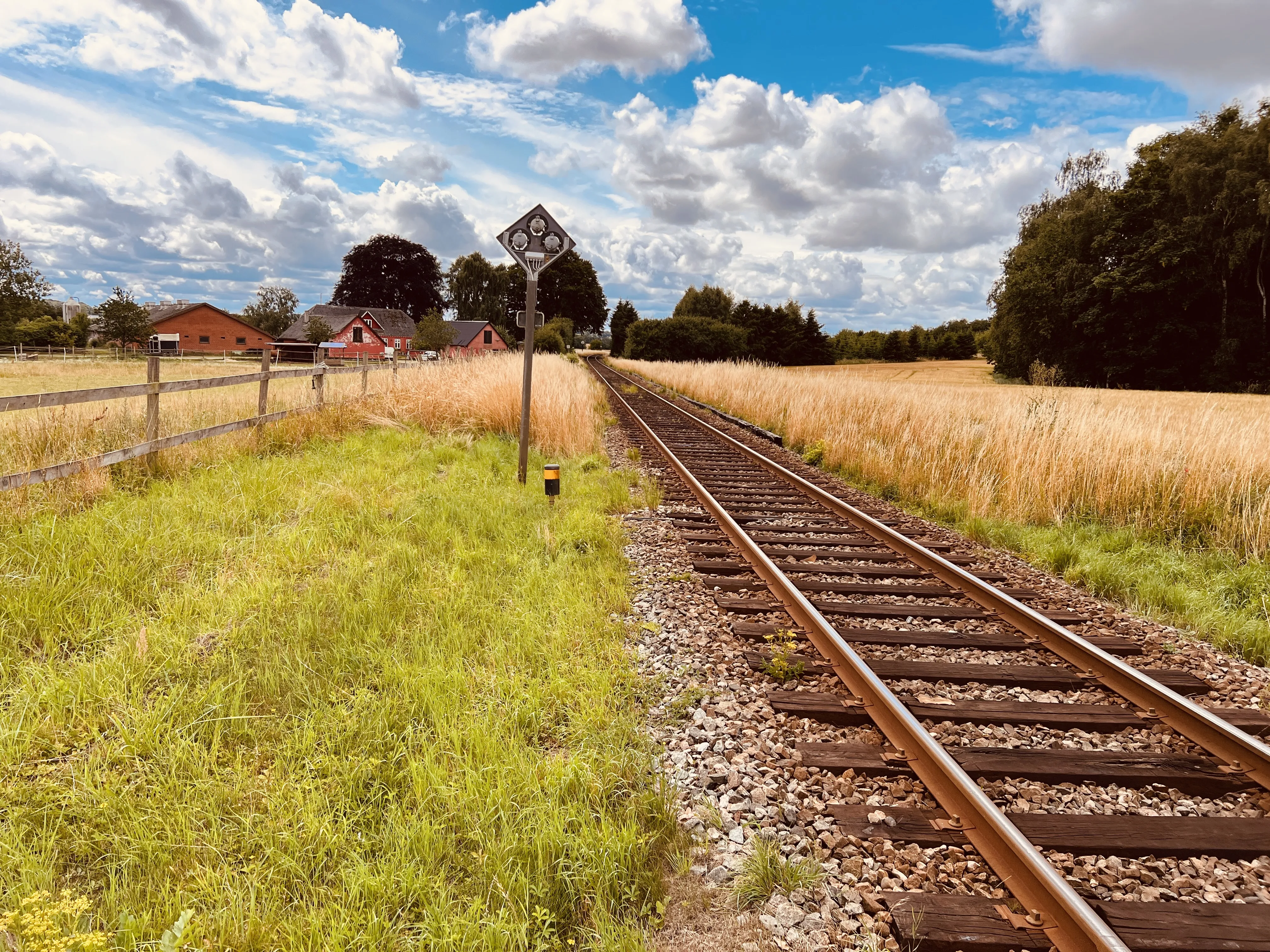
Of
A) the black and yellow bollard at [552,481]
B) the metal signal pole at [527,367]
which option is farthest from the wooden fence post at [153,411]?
the black and yellow bollard at [552,481]

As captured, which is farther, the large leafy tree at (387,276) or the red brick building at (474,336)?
the large leafy tree at (387,276)

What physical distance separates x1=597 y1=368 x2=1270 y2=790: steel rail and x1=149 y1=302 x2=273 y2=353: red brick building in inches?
2843

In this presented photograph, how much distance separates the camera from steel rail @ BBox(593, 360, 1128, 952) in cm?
197

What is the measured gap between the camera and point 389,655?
3.77m

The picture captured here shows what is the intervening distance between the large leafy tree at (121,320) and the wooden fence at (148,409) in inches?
2091

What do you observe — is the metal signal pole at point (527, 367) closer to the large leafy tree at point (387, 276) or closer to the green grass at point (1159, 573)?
the green grass at point (1159, 573)

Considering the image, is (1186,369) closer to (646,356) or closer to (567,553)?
(646,356)

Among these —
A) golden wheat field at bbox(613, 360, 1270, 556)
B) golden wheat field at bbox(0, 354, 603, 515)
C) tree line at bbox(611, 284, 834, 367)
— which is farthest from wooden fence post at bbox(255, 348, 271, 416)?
tree line at bbox(611, 284, 834, 367)

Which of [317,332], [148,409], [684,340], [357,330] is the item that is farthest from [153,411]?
[357,330]

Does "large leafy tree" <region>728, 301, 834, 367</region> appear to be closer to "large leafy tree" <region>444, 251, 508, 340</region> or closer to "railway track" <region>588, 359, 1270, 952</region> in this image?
"large leafy tree" <region>444, 251, 508, 340</region>

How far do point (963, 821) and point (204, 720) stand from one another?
3.43 m

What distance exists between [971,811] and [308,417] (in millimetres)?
10476

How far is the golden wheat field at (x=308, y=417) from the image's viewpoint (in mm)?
6477

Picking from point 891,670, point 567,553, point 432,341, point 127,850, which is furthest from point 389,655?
point 432,341
